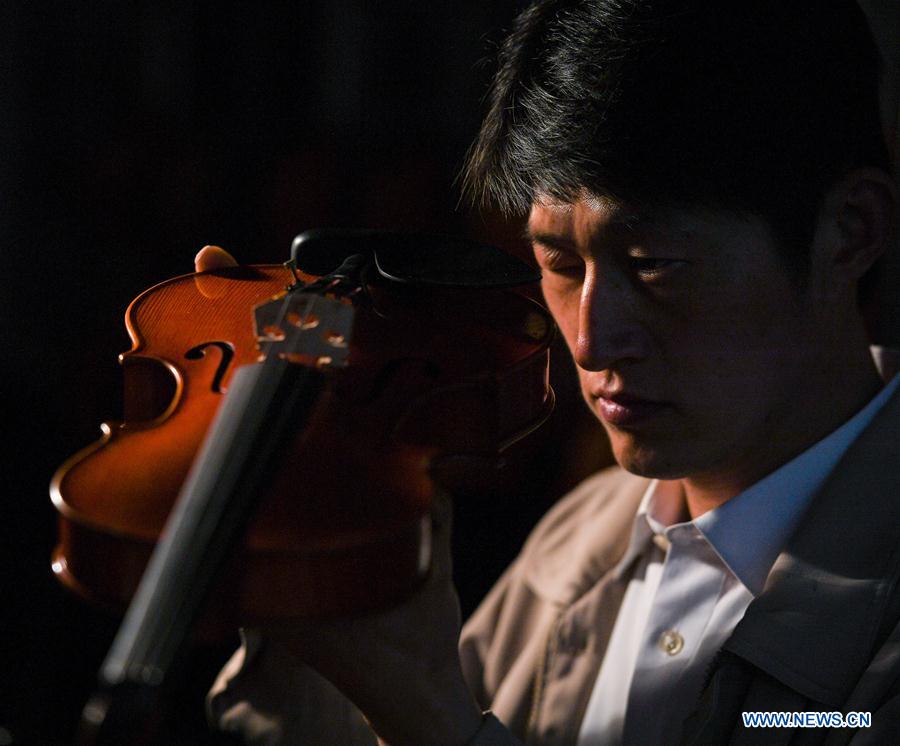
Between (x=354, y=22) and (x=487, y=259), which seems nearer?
(x=487, y=259)

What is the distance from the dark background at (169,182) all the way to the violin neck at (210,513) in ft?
0.89

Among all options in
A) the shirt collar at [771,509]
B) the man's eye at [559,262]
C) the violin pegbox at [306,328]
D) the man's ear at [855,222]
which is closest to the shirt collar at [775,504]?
the shirt collar at [771,509]

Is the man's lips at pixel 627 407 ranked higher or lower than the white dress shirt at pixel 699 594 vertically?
higher

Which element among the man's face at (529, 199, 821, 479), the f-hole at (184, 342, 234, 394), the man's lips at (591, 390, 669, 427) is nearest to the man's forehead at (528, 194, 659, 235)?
the man's face at (529, 199, 821, 479)

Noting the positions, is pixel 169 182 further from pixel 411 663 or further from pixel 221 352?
pixel 411 663

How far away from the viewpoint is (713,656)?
0.65m

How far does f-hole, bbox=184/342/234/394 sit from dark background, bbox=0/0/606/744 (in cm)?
16

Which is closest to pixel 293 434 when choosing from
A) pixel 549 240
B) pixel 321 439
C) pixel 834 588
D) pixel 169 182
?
pixel 321 439

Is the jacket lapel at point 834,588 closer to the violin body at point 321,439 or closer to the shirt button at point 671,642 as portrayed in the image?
the shirt button at point 671,642

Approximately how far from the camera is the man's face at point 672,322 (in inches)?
22.5

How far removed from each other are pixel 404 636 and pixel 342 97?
97cm

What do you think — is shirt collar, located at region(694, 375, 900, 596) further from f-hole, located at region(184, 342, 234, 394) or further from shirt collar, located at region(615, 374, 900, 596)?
f-hole, located at region(184, 342, 234, 394)

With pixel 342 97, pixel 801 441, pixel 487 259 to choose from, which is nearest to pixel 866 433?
pixel 801 441

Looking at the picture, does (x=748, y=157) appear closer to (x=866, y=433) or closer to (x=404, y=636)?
(x=866, y=433)
